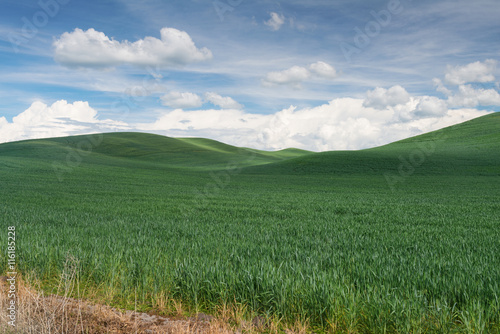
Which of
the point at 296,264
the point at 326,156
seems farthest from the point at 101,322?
the point at 326,156

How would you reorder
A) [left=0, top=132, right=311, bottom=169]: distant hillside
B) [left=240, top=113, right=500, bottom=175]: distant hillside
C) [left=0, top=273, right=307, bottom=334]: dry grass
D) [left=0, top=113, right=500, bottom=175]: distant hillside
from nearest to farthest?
1. [left=0, top=273, right=307, bottom=334]: dry grass
2. [left=240, top=113, right=500, bottom=175]: distant hillside
3. [left=0, top=113, right=500, bottom=175]: distant hillside
4. [left=0, top=132, right=311, bottom=169]: distant hillside

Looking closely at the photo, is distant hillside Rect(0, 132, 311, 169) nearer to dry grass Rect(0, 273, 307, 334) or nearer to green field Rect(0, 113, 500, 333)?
green field Rect(0, 113, 500, 333)

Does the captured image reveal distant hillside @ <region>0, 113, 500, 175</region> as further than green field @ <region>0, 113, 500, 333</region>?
Yes

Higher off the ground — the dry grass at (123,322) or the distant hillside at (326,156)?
the distant hillside at (326,156)

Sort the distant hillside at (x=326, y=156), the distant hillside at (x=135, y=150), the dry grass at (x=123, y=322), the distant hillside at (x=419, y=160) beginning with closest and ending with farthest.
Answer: the dry grass at (x=123, y=322) < the distant hillside at (x=419, y=160) < the distant hillside at (x=326, y=156) < the distant hillside at (x=135, y=150)

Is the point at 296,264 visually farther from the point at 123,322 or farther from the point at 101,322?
the point at 101,322

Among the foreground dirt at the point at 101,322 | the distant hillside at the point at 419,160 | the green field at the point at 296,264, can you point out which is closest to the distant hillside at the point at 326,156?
the distant hillside at the point at 419,160

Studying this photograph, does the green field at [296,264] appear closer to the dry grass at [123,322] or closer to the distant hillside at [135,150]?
the dry grass at [123,322]

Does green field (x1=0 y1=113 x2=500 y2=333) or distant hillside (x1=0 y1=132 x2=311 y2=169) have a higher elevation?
distant hillside (x1=0 y1=132 x2=311 y2=169)

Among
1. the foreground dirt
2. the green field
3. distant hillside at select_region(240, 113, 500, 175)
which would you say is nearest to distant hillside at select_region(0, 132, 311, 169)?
distant hillside at select_region(240, 113, 500, 175)

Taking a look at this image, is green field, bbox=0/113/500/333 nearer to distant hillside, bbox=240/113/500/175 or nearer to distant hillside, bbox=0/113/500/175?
distant hillside, bbox=240/113/500/175

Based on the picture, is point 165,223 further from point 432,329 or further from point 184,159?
point 184,159

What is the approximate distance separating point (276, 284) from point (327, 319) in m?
1.01

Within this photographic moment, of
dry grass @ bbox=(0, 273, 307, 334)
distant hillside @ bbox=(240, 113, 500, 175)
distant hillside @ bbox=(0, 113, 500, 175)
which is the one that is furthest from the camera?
distant hillside @ bbox=(0, 113, 500, 175)
